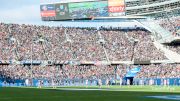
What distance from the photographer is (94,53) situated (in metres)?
83.4

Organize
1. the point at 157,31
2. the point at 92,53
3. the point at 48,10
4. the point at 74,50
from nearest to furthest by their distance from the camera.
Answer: the point at 74,50
the point at 92,53
the point at 157,31
the point at 48,10

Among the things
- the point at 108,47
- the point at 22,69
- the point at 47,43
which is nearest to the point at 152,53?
the point at 108,47

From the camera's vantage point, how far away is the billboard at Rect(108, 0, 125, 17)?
298 ft

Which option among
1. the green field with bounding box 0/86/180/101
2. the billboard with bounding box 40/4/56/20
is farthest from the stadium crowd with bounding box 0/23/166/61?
the green field with bounding box 0/86/180/101

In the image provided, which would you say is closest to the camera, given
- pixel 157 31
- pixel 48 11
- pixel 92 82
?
pixel 92 82

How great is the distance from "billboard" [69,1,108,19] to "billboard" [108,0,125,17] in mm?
814

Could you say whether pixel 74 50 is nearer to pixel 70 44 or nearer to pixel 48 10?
pixel 70 44

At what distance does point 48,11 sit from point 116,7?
1373 cm

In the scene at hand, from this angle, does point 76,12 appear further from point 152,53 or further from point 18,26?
point 152,53

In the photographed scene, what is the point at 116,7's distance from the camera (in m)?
91.4

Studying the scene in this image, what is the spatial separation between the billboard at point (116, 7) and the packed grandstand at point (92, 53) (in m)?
1.28

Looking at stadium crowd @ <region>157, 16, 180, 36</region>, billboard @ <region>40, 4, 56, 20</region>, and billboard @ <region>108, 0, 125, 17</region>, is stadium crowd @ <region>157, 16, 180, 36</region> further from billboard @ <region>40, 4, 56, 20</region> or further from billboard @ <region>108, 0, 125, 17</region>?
billboard @ <region>40, 4, 56, 20</region>

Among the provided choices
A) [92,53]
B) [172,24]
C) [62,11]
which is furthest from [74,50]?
[172,24]

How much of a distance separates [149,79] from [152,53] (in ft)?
46.1
